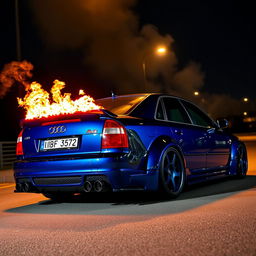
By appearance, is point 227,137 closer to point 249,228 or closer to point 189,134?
point 189,134

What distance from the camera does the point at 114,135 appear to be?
19.3 feet

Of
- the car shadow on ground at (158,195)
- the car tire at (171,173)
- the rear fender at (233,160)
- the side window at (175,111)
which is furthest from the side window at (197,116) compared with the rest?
the car tire at (171,173)

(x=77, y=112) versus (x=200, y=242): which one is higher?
(x=77, y=112)

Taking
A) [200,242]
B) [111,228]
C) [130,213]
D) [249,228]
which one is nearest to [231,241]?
[200,242]

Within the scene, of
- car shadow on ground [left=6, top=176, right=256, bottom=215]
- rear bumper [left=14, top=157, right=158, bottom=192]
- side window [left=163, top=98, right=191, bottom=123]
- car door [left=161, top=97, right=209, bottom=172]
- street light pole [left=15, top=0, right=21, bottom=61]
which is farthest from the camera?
street light pole [left=15, top=0, right=21, bottom=61]

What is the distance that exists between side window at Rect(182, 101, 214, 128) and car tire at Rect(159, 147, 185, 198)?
1303 millimetres

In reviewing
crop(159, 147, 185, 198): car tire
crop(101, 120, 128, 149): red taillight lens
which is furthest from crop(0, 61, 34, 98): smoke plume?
crop(101, 120, 128, 149): red taillight lens

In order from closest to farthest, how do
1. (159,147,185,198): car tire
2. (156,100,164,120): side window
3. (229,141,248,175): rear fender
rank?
1. (159,147,185,198): car tire
2. (156,100,164,120): side window
3. (229,141,248,175): rear fender

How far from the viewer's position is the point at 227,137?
8852 mm

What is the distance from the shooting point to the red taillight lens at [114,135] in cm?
585

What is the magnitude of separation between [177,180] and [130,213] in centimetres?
137

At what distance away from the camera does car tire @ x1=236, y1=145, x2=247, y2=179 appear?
9023mm

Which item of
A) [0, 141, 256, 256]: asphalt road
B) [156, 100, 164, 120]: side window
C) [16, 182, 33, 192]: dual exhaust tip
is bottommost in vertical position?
[0, 141, 256, 256]: asphalt road

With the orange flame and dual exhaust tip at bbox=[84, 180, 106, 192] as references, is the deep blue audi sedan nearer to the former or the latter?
dual exhaust tip at bbox=[84, 180, 106, 192]
